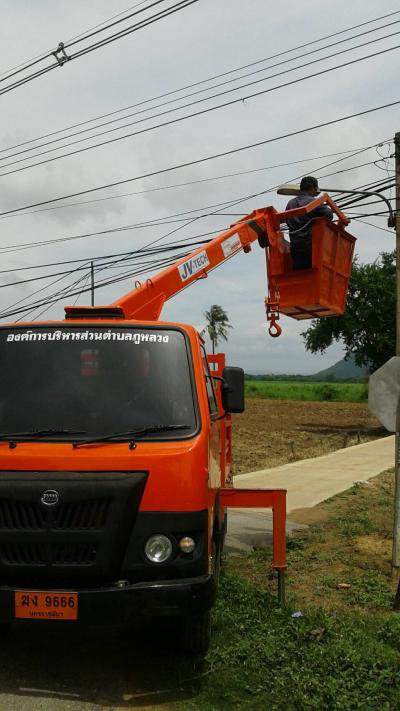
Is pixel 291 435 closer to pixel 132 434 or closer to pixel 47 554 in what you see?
pixel 132 434

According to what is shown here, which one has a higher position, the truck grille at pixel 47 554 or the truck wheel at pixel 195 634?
the truck grille at pixel 47 554

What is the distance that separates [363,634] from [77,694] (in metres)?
2.13

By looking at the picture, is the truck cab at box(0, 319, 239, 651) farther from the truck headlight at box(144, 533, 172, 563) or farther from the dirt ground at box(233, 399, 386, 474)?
the dirt ground at box(233, 399, 386, 474)

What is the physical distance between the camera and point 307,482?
1380 cm

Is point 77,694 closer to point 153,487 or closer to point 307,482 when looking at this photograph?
point 153,487

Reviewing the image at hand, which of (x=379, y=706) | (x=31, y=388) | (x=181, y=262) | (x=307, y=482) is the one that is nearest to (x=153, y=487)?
(x=31, y=388)

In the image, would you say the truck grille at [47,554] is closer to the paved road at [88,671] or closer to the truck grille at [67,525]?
the truck grille at [67,525]

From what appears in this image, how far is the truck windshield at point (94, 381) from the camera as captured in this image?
4.50 meters

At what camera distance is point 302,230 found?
8062 mm

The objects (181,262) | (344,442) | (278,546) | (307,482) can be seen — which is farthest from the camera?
(344,442)

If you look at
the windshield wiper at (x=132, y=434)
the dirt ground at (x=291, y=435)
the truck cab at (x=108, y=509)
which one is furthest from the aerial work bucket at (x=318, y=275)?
the dirt ground at (x=291, y=435)

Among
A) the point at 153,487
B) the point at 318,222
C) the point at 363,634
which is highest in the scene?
the point at 318,222

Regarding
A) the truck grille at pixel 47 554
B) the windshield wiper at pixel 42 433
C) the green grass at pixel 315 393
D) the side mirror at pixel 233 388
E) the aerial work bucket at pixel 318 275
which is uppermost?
the aerial work bucket at pixel 318 275

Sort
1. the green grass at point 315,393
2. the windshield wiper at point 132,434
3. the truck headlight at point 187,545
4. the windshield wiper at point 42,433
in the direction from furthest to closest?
the green grass at point 315,393 → the windshield wiper at point 42,433 → the windshield wiper at point 132,434 → the truck headlight at point 187,545
